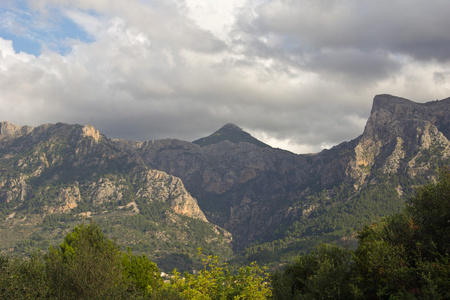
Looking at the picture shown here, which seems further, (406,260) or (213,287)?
(213,287)

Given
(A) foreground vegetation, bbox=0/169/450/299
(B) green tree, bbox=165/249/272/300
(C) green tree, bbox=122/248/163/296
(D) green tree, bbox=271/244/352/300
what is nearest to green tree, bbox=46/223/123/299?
(A) foreground vegetation, bbox=0/169/450/299

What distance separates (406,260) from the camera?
1762 inches

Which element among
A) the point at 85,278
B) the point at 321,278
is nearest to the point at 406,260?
the point at 321,278

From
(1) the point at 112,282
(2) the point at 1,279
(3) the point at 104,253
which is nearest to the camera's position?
(2) the point at 1,279

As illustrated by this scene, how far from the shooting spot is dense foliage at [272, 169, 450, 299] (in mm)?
40356

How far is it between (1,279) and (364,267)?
159ft

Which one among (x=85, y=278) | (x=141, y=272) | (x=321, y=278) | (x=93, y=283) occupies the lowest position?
(x=141, y=272)

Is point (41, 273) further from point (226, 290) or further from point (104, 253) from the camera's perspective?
point (226, 290)

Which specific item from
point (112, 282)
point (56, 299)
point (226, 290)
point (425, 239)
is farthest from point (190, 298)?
point (425, 239)

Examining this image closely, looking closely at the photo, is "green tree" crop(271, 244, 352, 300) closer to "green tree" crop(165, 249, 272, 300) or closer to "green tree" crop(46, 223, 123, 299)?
"green tree" crop(165, 249, 272, 300)

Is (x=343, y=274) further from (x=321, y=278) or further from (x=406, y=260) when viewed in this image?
(x=406, y=260)

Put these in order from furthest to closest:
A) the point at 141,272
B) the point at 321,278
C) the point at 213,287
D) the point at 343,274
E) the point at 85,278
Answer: the point at 141,272 → the point at 343,274 → the point at 321,278 → the point at 213,287 → the point at 85,278

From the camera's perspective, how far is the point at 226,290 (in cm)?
4975

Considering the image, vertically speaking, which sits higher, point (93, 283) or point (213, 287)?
point (93, 283)
